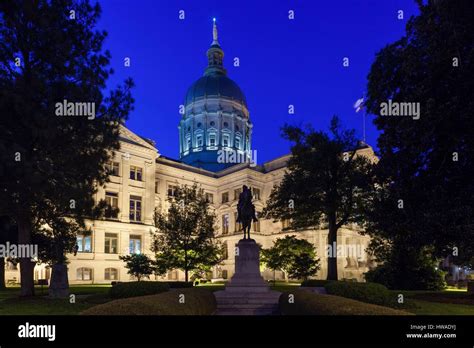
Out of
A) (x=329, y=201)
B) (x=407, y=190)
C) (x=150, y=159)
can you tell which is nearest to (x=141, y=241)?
(x=150, y=159)

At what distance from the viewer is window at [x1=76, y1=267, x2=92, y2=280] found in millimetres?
51569

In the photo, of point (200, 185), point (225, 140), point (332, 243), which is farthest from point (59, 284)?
point (225, 140)

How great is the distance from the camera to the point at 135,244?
5959 centimetres

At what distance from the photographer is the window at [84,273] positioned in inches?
2030

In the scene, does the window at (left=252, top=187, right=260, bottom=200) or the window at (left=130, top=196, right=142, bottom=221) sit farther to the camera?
the window at (left=252, top=187, right=260, bottom=200)

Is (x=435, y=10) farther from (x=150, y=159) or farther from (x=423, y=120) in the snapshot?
(x=150, y=159)

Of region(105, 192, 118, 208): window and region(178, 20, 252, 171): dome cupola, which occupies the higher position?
region(178, 20, 252, 171): dome cupola

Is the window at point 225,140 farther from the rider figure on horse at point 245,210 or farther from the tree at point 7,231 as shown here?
the rider figure on horse at point 245,210

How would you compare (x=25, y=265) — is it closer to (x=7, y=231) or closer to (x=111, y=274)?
(x=7, y=231)

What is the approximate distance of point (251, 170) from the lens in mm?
74312

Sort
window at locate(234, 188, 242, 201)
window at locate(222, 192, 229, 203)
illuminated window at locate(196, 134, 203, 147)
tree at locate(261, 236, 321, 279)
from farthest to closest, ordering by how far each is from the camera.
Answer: illuminated window at locate(196, 134, 203, 147)
window at locate(222, 192, 229, 203)
window at locate(234, 188, 242, 201)
tree at locate(261, 236, 321, 279)

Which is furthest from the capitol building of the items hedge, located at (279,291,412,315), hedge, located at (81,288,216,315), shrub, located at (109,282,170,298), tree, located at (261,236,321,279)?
hedge, located at (279,291,412,315)

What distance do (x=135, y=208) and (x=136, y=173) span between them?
553 centimetres

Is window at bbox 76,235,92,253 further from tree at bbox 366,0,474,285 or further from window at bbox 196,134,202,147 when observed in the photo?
window at bbox 196,134,202,147
